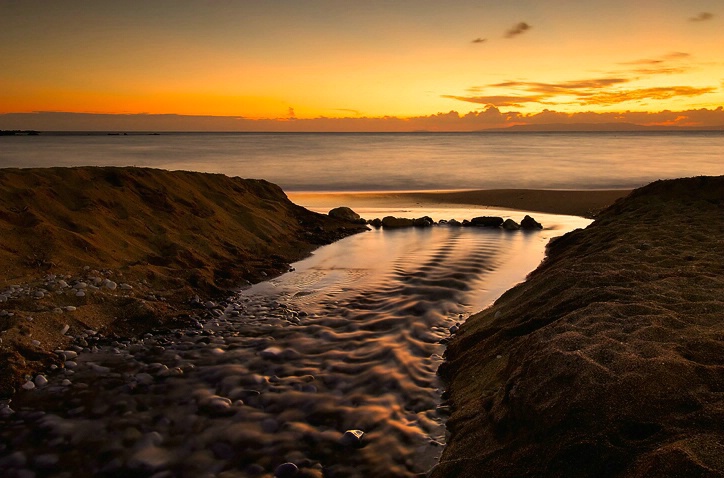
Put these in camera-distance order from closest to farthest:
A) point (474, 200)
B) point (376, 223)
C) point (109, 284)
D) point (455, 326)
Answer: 1. point (455, 326)
2. point (109, 284)
3. point (376, 223)
4. point (474, 200)

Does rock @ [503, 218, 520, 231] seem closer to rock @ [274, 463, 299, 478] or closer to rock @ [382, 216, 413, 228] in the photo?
rock @ [382, 216, 413, 228]

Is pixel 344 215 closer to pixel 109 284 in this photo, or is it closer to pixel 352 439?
pixel 109 284

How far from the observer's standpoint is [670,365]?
372 cm

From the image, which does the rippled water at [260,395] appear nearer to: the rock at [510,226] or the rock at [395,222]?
the rock at [510,226]

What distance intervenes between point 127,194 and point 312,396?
845cm

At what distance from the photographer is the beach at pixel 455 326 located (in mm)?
3424

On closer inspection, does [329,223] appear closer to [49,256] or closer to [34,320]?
[49,256]

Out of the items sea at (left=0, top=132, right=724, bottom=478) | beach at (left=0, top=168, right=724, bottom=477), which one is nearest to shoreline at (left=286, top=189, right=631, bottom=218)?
beach at (left=0, top=168, right=724, bottom=477)

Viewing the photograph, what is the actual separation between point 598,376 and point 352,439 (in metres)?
Answer: 2.34

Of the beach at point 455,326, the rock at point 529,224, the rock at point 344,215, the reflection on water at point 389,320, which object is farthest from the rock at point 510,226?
the rock at point 344,215

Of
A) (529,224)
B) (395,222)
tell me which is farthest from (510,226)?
(395,222)

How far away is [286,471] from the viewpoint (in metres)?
4.30

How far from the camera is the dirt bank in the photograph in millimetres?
6871

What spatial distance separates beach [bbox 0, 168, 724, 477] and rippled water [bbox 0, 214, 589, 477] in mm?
46
